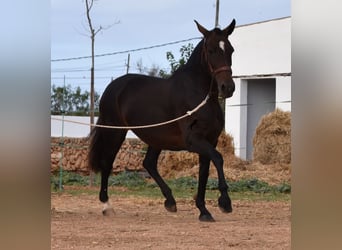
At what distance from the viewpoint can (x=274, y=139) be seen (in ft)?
52.9

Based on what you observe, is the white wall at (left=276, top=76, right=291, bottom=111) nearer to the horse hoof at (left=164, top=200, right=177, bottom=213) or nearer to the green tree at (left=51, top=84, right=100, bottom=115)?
the green tree at (left=51, top=84, right=100, bottom=115)

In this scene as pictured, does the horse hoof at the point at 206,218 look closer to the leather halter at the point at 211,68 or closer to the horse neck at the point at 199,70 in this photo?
the horse neck at the point at 199,70

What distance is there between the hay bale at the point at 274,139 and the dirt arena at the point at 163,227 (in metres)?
6.86

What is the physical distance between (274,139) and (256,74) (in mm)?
5441

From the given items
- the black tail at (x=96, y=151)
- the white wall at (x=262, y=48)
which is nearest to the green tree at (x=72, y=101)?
the white wall at (x=262, y=48)

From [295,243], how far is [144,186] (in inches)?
470

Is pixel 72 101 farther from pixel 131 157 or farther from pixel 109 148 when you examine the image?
pixel 109 148

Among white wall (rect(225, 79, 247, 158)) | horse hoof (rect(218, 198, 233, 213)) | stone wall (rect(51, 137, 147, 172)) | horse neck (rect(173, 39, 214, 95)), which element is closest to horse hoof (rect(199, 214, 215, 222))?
horse hoof (rect(218, 198, 233, 213))

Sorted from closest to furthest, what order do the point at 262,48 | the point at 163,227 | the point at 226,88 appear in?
the point at 163,227, the point at 226,88, the point at 262,48

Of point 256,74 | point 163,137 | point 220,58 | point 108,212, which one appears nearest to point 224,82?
point 220,58

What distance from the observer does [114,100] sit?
27.6ft
